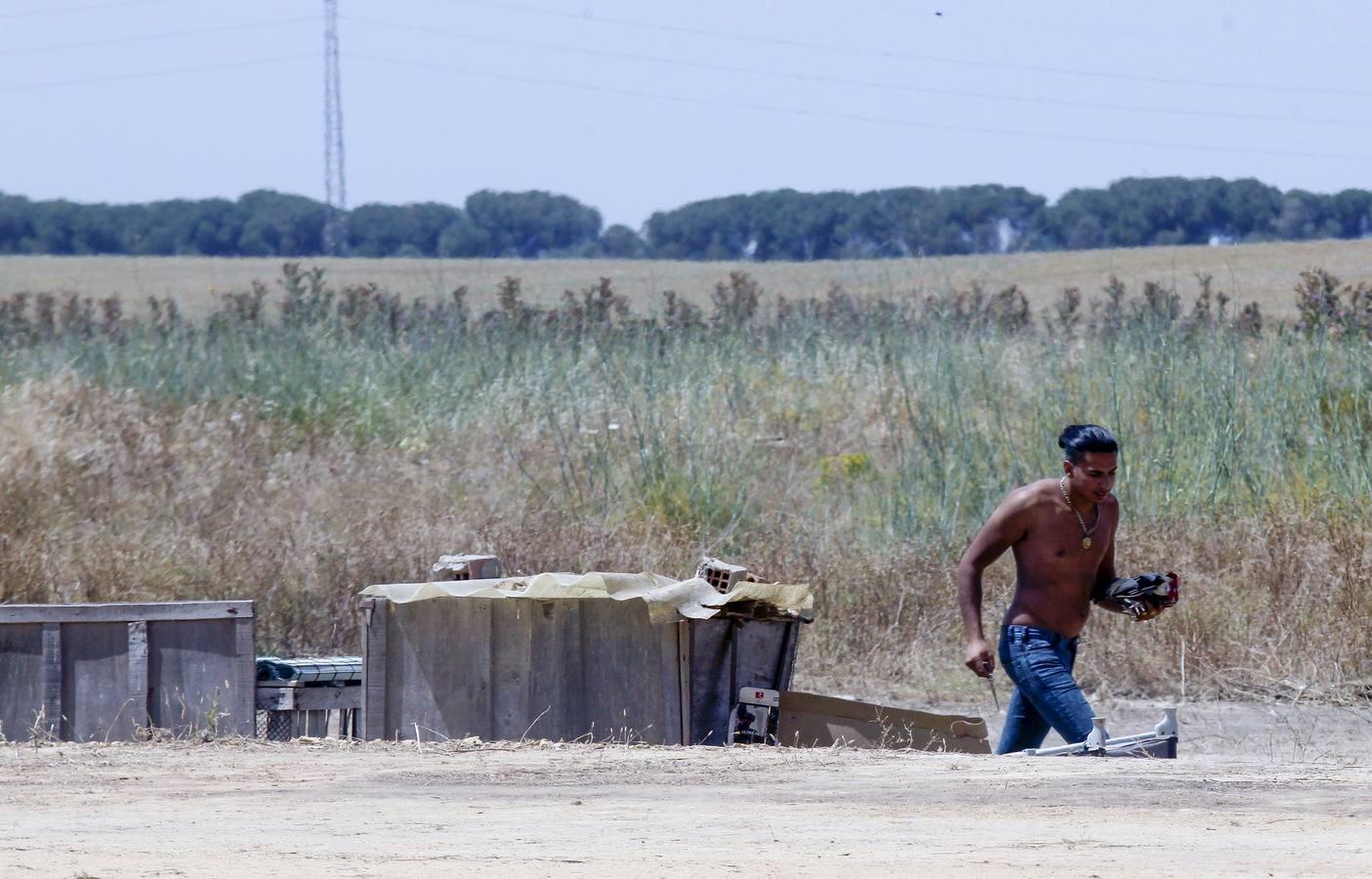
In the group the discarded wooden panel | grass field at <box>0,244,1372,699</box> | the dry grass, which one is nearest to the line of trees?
the dry grass

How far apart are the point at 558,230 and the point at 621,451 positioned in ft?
167

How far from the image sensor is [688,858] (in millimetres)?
4930

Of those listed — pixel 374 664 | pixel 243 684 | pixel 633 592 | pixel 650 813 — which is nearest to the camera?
pixel 650 813

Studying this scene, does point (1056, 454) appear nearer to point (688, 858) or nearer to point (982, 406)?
point (982, 406)

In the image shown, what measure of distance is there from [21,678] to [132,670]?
57 centimetres

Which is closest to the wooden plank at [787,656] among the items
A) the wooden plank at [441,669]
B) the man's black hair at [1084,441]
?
the wooden plank at [441,669]

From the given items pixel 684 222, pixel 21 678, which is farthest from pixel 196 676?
pixel 684 222

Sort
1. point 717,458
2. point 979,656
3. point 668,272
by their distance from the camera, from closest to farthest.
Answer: point 979,656 → point 717,458 → point 668,272

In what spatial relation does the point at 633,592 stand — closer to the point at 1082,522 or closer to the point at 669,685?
the point at 669,685

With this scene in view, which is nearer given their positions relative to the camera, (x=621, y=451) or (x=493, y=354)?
(x=621, y=451)

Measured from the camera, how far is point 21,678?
8062 mm

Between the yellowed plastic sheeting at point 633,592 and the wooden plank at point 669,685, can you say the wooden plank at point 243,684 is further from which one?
the wooden plank at point 669,685

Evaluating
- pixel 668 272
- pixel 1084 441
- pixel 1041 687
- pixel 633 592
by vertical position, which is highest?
pixel 668 272

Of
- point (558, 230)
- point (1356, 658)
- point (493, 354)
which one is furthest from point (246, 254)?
point (1356, 658)
